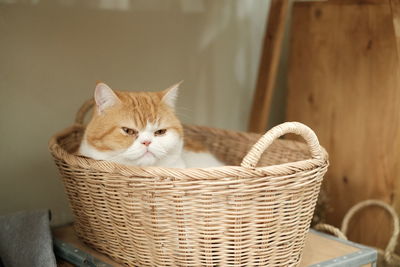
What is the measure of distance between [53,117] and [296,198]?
88cm

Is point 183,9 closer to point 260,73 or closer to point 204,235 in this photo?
point 260,73

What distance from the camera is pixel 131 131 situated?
1.19m

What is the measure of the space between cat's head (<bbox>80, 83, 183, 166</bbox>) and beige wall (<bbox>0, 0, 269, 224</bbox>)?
1.13 feet

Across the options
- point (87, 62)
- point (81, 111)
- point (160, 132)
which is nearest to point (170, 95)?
point (160, 132)

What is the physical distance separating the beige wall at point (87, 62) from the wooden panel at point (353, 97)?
31cm

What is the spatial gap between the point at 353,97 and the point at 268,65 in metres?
0.35

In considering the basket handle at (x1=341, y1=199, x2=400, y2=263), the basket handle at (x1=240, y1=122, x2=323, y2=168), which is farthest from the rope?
the basket handle at (x1=240, y1=122, x2=323, y2=168)

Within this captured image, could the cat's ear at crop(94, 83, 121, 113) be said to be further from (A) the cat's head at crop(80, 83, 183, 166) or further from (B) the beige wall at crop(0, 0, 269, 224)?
(B) the beige wall at crop(0, 0, 269, 224)

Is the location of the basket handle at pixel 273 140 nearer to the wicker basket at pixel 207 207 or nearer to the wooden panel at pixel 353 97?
the wicker basket at pixel 207 207

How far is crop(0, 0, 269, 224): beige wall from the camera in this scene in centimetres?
151

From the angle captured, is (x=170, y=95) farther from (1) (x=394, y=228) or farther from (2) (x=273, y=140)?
(1) (x=394, y=228)

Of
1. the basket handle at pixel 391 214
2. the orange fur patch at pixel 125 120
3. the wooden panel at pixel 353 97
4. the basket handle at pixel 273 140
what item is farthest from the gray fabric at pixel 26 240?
the wooden panel at pixel 353 97

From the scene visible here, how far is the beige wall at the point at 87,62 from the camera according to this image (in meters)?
1.51

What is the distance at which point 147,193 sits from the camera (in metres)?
1.02
